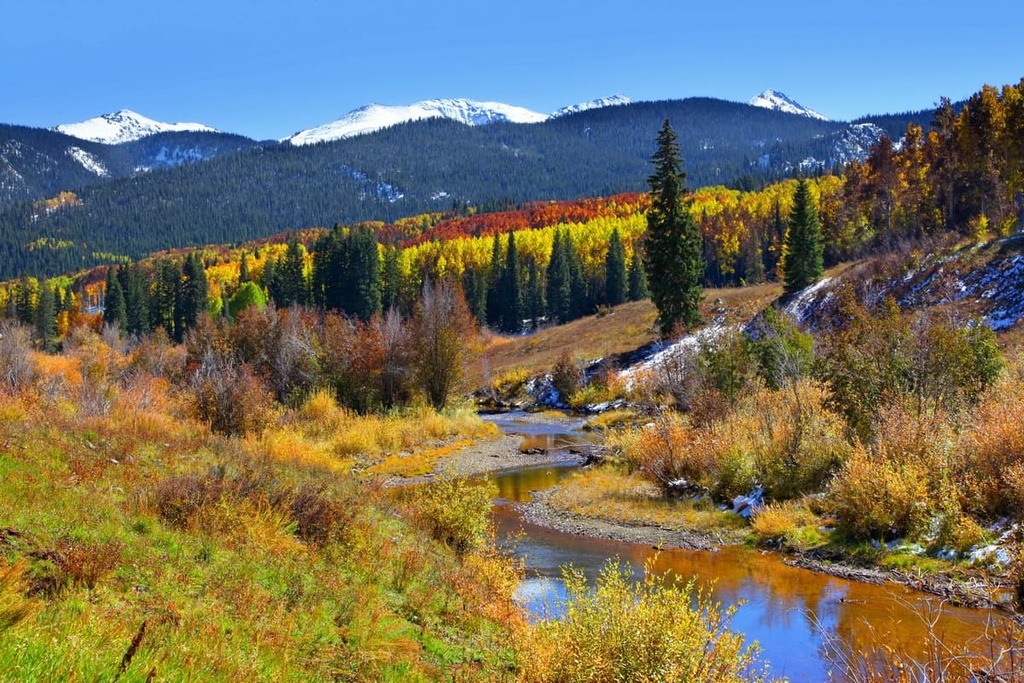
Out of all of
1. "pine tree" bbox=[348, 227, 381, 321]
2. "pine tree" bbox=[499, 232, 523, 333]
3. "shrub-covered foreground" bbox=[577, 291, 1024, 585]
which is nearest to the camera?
"shrub-covered foreground" bbox=[577, 291, 1024, 585]

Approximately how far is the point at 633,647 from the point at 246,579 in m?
5.64

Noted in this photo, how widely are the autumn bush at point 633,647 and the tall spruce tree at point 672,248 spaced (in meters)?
46.3

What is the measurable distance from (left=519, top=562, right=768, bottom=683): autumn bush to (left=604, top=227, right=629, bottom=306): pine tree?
94622 millimetres

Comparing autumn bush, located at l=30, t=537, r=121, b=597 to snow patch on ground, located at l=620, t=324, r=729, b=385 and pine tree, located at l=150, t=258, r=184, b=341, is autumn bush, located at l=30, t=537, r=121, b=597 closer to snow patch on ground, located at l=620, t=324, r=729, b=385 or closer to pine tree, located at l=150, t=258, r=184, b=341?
snow patch on ground, located at l=620, t=324, r=729, b=385

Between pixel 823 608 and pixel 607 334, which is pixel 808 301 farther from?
pixel 823 608

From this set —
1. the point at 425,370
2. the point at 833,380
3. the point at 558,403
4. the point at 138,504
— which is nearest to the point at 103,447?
the point at 138,504

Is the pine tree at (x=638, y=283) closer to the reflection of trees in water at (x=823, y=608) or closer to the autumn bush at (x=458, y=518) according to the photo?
the reflection of trees in water at (x=823, y=608)

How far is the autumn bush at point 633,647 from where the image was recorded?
307 inches

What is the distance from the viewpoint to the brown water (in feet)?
38.6

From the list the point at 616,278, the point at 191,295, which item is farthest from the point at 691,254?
the point at 191,295

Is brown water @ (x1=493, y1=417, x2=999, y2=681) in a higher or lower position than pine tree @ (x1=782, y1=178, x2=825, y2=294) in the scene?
lower

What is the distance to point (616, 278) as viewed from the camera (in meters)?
103

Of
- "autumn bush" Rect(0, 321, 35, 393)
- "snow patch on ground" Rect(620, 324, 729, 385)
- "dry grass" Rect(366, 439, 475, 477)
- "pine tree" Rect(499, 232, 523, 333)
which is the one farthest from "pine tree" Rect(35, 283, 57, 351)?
"dry grass" Rect(366, 439, 475, 477)

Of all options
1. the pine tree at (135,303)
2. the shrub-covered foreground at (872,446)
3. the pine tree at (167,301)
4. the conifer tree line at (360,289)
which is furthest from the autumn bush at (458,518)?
the pine tree at (167,301)
